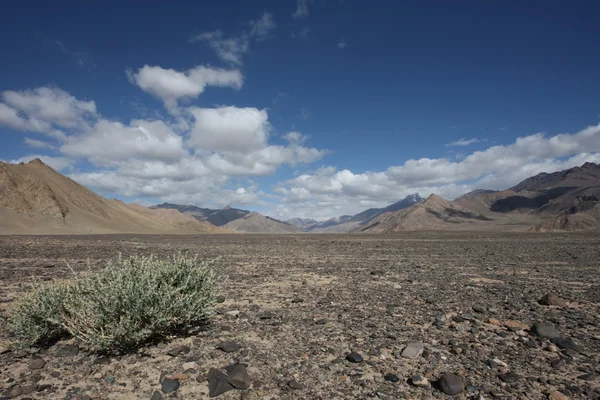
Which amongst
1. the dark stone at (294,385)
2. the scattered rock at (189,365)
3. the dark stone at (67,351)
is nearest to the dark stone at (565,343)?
the dark stone at (294,385)

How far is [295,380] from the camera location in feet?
14.9

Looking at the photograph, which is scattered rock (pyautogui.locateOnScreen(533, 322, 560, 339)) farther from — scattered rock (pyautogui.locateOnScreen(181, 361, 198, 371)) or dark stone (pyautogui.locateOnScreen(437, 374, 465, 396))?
scattered rock (pyautogui.locateOnScreen(181, 361, 198, 371))

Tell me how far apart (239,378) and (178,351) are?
1.37 meters

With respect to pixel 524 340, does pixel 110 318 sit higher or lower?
higher

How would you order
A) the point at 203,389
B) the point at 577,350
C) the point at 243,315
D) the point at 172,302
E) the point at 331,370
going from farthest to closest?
the point at 243,315, the point at 172,302, the point at 577,350, the point at 331,370, the point at 203,389

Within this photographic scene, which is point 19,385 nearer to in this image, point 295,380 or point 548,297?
point 295,380

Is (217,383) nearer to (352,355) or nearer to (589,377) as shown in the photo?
(352,355)

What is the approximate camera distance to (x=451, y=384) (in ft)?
14.1

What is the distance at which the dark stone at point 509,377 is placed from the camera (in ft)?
14.6

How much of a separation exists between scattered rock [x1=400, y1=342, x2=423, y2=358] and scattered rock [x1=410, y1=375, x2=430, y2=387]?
0.66 meters

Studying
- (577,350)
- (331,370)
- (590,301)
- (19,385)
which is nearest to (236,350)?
(331,370)

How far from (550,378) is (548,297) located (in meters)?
4.70

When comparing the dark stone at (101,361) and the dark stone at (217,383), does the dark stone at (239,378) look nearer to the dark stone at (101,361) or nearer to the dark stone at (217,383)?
the dark stone at (217,383)

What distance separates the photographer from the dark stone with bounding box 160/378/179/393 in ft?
14.1
